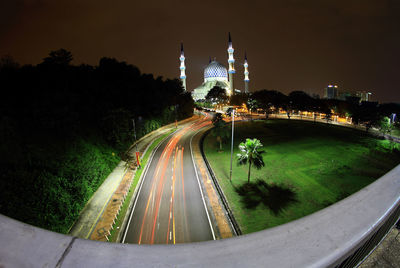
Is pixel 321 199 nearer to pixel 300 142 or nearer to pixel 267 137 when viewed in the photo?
→ pixel 300 142

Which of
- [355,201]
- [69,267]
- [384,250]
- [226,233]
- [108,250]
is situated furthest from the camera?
[226,233]

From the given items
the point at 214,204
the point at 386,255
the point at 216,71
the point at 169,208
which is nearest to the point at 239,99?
the point at 216,71

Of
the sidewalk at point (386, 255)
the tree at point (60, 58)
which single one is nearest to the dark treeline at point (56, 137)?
the tree at point (60, 58)

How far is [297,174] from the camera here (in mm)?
27047

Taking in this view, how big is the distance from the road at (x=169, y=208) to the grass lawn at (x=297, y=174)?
338cm

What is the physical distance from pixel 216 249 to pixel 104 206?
862 inches

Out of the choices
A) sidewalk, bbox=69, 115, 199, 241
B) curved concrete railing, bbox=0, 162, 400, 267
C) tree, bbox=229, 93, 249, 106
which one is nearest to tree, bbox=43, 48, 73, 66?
sidewalk, bbox=69, 115, 199, 241

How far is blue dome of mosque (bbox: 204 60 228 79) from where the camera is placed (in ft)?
494

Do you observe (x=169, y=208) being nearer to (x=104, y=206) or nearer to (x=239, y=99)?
(x=104, y=206)

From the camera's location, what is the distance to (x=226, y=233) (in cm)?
1652

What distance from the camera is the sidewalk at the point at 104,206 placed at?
1700 centimetres

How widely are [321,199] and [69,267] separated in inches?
965

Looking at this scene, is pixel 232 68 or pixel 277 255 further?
pixel 232 68

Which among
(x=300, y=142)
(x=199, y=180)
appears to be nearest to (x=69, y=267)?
(x=199, y=180)
